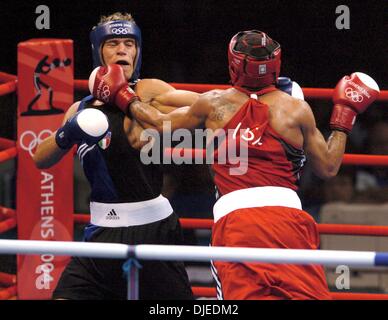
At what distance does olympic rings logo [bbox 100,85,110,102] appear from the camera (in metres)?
3.73

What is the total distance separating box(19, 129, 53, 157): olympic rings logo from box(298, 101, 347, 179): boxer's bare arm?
47.0 inches

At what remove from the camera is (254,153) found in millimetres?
3375

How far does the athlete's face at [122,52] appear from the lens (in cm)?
393

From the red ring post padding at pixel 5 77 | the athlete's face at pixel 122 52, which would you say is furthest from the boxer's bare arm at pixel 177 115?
the red ring post padding at pixel 5 77

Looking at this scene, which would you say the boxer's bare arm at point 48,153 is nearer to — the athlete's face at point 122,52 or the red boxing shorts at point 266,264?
the athlete's face at point 122,52

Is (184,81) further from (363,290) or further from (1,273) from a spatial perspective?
(1,273)

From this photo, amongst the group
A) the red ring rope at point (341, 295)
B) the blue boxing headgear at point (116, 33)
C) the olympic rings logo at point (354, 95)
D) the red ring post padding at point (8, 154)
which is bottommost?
the red ring rope at point (341, 295)

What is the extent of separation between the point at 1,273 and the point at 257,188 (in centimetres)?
142

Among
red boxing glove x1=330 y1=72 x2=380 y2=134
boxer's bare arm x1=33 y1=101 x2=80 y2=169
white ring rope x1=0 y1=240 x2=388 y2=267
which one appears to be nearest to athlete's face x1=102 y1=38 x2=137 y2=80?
boxer's bare arm x1=33 y1=101 x2=80 y2=169

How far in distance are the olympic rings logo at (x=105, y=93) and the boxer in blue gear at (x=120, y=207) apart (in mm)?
90

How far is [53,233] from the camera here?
4223 millimetres

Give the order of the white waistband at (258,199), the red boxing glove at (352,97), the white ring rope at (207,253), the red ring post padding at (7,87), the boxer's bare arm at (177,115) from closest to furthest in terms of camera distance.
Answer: the white ring rope at (207,253)
the white waistband at (258,199)
the boxer's bare arm at (177,115)
the red boxing glove at (352,97)
the red ring post padding at (7,87)

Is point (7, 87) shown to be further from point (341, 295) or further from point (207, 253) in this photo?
point (207, 253)
